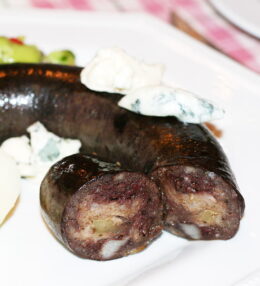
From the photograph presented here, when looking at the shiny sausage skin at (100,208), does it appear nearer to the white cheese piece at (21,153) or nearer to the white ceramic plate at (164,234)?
the white ceramic plate at (164,234)

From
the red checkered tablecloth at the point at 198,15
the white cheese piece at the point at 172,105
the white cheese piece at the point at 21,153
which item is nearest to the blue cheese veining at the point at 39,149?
the white cheese piece at the point at 21,153

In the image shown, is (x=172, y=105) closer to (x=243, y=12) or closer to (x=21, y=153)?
(x=21, y=153)

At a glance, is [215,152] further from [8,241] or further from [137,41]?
[137,41]

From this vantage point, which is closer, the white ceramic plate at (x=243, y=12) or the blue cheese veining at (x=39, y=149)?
the blue cheese veining at (x=39, y=149)

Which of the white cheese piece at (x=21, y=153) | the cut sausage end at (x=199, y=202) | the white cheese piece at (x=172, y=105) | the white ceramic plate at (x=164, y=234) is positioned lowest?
the white cheese piece at (x=21, y=153)

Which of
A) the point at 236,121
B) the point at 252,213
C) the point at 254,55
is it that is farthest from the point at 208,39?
the point at 252,213

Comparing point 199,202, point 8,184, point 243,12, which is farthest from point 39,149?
point 243,12
